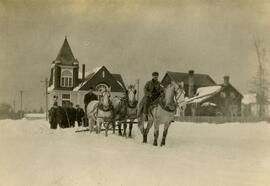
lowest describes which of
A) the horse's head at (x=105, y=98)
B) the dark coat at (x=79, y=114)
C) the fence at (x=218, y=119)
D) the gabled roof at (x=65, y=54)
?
the fence at (x=218, y=119)

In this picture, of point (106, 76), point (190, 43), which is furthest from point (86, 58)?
point (190, 43)

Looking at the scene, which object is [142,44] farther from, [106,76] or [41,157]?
[41,157]

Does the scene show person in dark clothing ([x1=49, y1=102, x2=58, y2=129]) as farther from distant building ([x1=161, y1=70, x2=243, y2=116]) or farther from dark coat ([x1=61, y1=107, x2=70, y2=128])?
distant building ([x1=161, y1=70, x2=243, y2=116])

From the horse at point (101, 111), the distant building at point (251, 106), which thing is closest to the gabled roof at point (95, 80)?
the horse at point (101, 111)

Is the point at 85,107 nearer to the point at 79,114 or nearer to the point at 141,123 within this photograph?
the point at 79,114

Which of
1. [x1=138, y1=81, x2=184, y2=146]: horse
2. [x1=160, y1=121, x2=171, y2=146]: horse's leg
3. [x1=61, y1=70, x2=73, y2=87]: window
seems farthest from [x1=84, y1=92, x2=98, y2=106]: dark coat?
[x1=160, y1=121, x2=171, y2=146]: horse's leg

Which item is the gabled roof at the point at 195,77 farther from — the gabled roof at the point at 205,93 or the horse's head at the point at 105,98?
the horse's head at the point at 105,98

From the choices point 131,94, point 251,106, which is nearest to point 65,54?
point 131,94
